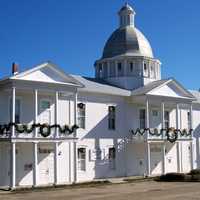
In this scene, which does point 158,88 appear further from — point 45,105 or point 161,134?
point 45,105

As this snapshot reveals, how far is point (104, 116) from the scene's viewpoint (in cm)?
3459

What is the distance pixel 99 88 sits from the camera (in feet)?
115

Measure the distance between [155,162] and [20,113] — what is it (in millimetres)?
13745

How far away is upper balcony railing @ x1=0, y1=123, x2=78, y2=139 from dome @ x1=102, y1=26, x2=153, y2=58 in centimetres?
1358

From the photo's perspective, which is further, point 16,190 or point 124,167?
point 124,167

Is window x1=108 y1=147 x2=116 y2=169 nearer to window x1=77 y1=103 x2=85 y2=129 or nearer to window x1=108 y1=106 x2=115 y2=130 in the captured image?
window x1=108 y1=106 x2=115 y2=130

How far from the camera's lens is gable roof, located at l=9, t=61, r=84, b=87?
93.0ft

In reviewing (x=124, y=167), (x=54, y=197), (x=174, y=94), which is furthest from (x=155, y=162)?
(x=54, y=197)

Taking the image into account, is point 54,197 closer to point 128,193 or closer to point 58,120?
point 128,193

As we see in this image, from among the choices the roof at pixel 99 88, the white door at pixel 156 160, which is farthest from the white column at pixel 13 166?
the white door at pixel 156 160

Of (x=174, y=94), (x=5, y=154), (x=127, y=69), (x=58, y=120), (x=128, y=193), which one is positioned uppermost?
(x=127, y=69)

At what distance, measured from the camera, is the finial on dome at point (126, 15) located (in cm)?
4353

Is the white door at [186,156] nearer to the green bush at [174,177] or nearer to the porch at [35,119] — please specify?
the green bush at [174,177]

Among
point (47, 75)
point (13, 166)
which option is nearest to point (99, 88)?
point (47, 75)
